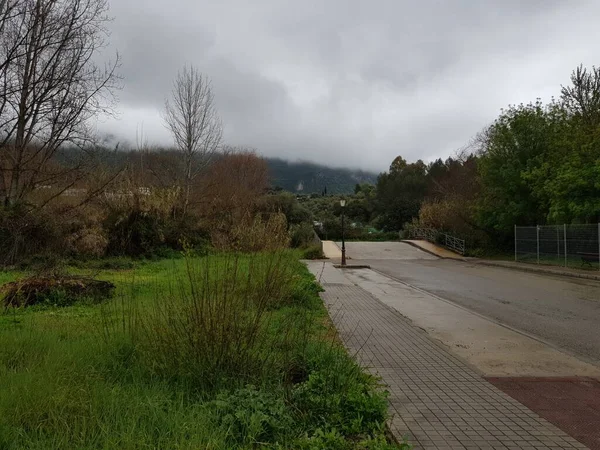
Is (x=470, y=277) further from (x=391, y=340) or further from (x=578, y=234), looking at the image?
(x=391, y=340)

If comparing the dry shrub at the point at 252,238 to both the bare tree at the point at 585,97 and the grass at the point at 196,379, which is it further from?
the bare tree at the point at 585,97

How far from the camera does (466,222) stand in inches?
1452

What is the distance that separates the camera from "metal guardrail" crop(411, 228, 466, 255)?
3645 cm

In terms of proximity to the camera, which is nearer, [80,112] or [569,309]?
[569,309]

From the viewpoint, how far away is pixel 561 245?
24312 millimetres

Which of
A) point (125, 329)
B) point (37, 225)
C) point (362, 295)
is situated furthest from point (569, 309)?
point (37, 225)

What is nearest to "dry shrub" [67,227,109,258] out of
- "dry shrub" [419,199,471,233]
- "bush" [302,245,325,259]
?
"bush" [302,245,325,259]

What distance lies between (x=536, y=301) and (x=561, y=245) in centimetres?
1342

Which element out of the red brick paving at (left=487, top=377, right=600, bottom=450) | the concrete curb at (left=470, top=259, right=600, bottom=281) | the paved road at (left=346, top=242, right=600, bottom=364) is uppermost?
the red brick paving at (left=487, top=377, right=600, bottom=450)

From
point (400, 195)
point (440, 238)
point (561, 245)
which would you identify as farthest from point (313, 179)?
point (561, 245)

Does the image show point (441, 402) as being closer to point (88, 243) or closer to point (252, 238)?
point (252, 238)

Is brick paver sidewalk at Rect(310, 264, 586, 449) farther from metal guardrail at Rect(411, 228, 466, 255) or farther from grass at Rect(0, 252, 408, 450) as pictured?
metal guardrail at Rect(411, 228, 466, 255)

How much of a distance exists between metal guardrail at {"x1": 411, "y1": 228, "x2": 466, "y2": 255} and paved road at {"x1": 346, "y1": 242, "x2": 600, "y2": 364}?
15.4 m

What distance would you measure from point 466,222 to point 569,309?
86.1 feet
